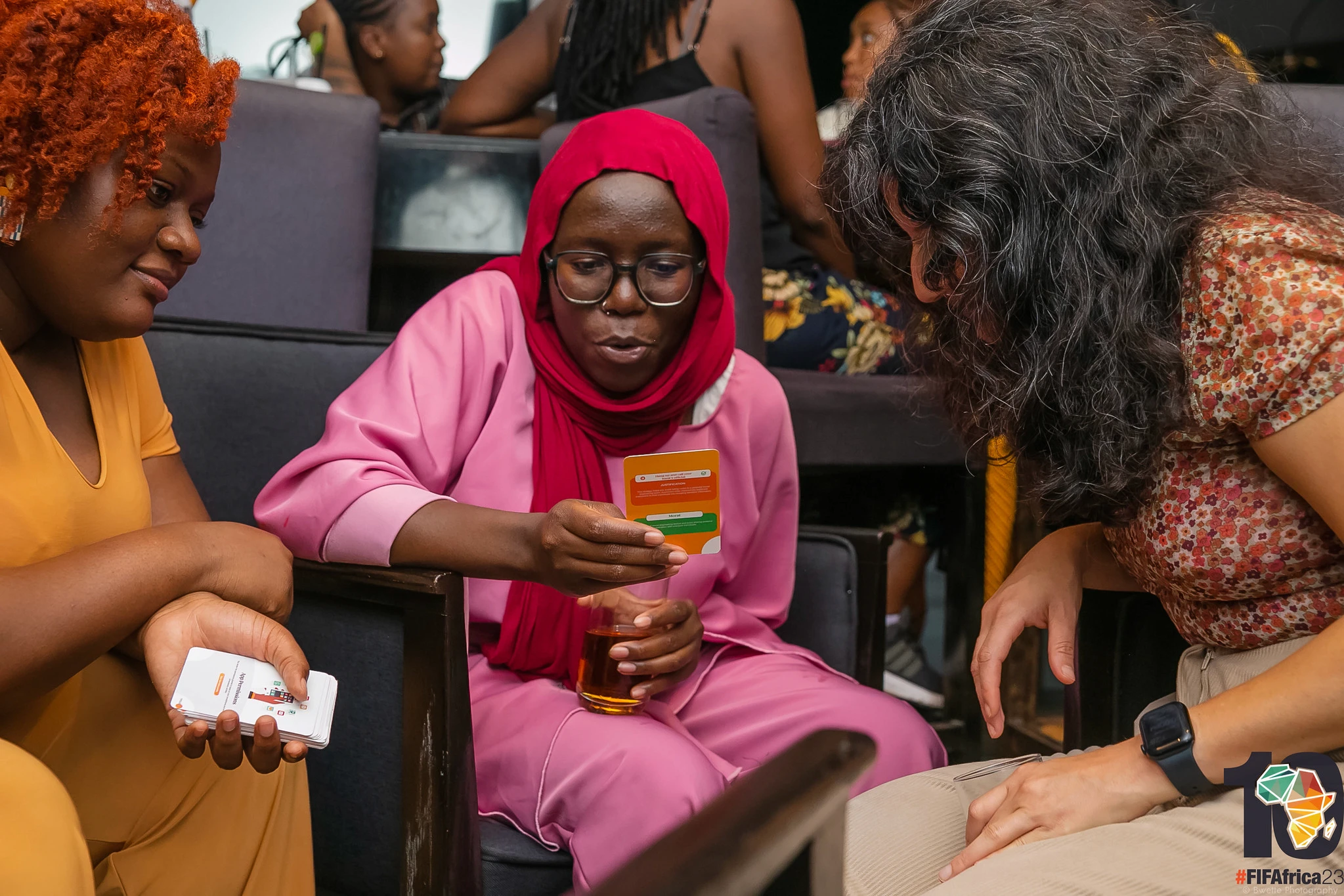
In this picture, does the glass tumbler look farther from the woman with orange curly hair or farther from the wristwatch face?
the wristwatch face

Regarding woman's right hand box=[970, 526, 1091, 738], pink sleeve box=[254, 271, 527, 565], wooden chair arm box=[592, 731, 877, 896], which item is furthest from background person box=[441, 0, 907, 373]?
wooden chair arm box=[592, 731, 877, 896]

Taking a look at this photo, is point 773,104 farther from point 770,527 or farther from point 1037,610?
point 1037,610

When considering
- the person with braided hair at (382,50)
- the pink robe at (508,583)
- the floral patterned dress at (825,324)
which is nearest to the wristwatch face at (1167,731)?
the pink robe at (508,583)

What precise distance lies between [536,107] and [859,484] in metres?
1.53

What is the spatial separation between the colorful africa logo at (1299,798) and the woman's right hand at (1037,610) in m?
0.31

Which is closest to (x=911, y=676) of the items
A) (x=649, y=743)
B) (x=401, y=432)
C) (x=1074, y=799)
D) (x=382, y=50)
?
(x=649, y=743)

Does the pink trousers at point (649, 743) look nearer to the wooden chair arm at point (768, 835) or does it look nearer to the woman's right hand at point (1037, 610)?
the woman's right hand at point (1037, 610)

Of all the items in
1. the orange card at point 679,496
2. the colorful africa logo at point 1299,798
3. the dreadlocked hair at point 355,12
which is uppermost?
the dreadlocked hair at point 355,12

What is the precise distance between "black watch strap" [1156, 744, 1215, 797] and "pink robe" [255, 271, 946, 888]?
1.60ft

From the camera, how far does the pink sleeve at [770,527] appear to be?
1.85 m

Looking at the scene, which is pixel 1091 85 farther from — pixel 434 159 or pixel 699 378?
pixel 434 159

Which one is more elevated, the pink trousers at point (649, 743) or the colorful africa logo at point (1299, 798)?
the colorful africa logo at point (1299, 798)

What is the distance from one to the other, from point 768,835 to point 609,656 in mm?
1005

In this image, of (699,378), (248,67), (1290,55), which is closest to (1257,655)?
(699,378)
